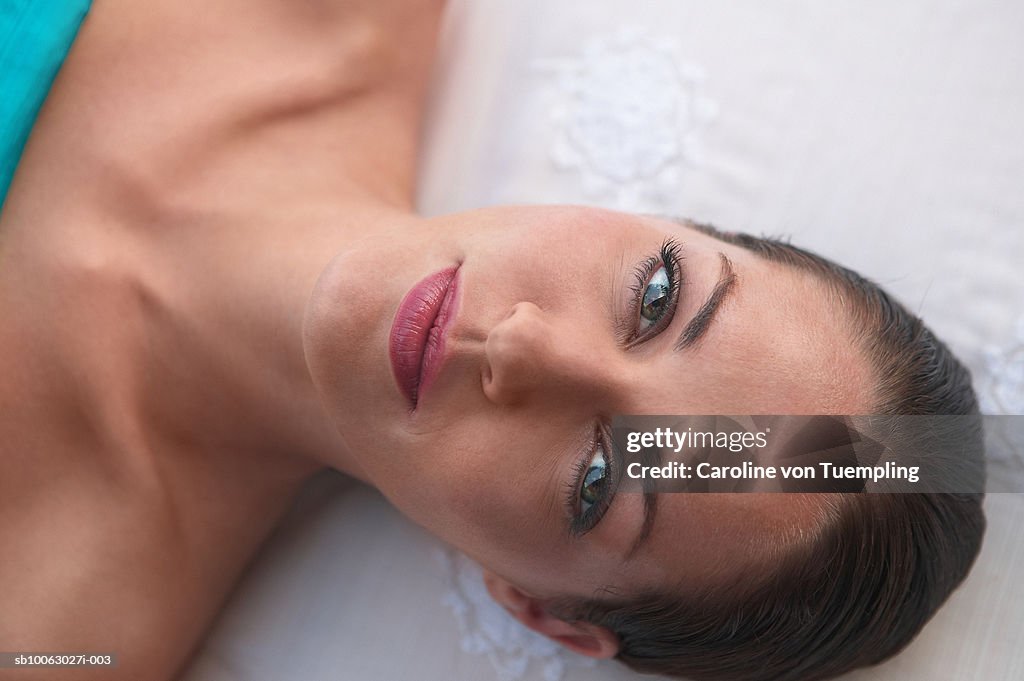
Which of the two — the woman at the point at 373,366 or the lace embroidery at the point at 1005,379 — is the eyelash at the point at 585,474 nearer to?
the woman at the point at 373,366

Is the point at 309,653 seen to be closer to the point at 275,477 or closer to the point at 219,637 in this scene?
the point at 219,637

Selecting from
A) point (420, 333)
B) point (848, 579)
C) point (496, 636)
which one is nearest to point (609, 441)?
point (420, 333)

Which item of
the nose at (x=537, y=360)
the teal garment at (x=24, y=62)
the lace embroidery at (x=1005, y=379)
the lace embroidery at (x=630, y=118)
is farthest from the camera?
the lace embroidery at (x=630, y=118)

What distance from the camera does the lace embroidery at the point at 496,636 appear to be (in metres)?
1.48

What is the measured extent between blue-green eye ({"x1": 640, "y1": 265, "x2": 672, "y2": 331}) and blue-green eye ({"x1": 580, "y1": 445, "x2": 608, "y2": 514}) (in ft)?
0.57

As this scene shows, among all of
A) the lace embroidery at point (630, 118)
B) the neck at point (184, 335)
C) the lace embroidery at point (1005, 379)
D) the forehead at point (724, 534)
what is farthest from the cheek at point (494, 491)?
the lace embroidery at point (1005, 379)

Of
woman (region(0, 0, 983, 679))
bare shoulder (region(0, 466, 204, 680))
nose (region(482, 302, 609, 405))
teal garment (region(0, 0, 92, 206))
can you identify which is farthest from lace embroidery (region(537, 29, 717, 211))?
bare shoulder (region(0, 466, 204, 680))

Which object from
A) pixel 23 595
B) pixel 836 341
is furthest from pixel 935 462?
pixel 23 595

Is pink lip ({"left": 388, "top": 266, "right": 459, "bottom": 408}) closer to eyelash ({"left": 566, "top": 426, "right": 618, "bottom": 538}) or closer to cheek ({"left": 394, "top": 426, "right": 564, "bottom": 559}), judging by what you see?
cheek ({"left": 394, "top": 426, "right": 564, "bottom": 559})

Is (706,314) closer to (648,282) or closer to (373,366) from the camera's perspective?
(648,282)

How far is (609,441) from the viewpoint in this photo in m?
1.08

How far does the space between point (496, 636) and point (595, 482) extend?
1.79 ft

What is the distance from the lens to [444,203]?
1.70m

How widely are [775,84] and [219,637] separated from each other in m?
1.47
